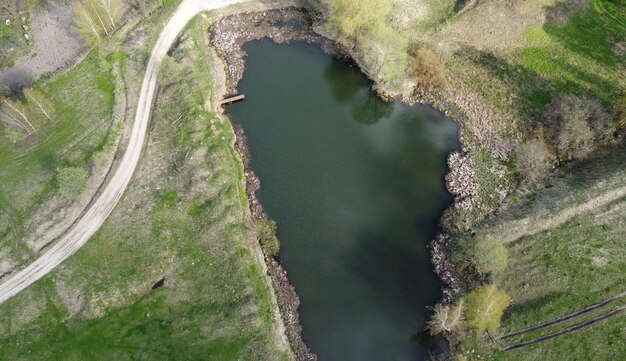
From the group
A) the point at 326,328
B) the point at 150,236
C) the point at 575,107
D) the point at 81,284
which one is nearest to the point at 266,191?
the point at 150,236

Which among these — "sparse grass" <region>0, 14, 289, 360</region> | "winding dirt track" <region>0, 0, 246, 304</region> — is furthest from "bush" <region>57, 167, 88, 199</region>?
"sparse grass" <region>0, 14, 289, 360</region>

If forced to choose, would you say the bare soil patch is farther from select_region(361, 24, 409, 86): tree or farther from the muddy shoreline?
select_region(361, 24, 409, 86): tree

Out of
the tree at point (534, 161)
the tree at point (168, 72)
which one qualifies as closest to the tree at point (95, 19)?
the tree at point (168, 72)

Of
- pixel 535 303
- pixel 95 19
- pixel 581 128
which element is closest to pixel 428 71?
pixel 581 128

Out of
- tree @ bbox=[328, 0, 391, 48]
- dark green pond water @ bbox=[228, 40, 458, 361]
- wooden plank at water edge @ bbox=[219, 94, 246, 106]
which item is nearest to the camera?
dark green pond water @ bbox=[228, 40, 458, 361]

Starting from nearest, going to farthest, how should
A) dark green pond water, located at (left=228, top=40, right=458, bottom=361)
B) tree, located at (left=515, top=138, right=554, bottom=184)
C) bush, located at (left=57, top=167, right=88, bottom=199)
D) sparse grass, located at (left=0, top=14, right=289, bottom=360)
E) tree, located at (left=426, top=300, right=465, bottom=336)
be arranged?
1. tree, located at (left=426, top=300, right=465, bottom=336)
2. sparse grass, located at (left=0, top=14, right=289, bottom=360)
3. dark green pond water, located at (left=228, top=40, right=458, bottom=361)
4. bush, located at (left=57, top=167, right=88, bottom=199)
5. tree, located at (left=515, top=138, right=554, bottom=184)

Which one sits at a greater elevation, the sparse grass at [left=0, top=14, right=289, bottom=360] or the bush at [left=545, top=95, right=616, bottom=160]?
the bush at [left=545, top=95, right=616, bottom=160]
